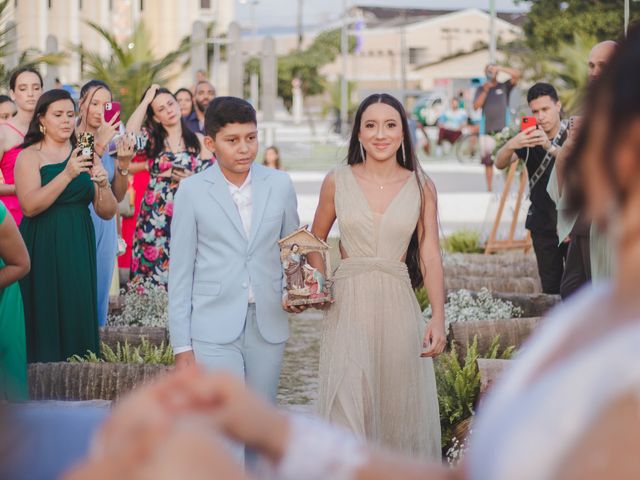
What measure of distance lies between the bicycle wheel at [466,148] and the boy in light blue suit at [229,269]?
32.2 meters

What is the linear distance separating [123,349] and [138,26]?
18074 mm

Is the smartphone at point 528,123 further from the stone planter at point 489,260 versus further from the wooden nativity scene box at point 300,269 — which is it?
the stone planter at point 489,260

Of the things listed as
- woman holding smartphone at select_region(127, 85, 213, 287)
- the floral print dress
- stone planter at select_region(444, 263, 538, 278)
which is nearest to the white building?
stone planter at select_region(444, 263, 538, 278)

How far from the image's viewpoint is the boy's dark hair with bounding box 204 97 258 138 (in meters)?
5.78

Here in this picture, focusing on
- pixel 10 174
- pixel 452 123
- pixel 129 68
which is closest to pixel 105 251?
pixel 10 174

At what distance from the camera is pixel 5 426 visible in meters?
1.99

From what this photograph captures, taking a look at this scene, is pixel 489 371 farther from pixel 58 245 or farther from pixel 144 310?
pixel 144 310

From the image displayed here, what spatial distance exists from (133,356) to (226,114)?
2.28 meters

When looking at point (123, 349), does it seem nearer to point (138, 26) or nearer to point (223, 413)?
point (223, 413)

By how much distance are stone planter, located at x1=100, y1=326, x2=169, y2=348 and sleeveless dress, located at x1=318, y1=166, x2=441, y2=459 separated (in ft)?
7.86

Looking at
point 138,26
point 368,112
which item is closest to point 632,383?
point 368,112

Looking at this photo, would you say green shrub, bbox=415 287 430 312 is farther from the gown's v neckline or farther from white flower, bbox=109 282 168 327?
the gown's v neckline

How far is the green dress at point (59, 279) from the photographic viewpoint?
309 inches

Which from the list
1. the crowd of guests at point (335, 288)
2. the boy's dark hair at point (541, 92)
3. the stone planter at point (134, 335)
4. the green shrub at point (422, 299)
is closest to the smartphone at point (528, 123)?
the crowd of guests at point (335, 288)
